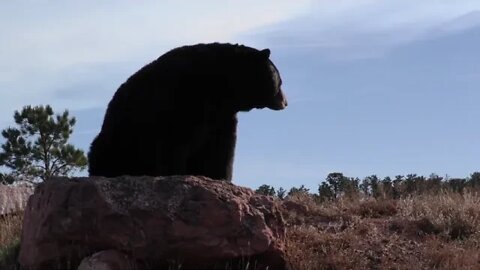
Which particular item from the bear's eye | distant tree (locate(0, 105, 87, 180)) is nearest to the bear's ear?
the bear's eye

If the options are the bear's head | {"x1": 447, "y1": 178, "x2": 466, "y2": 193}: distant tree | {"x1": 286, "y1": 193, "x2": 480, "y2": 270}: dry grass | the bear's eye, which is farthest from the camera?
{"x1": 447, "y1": 178, "x2": 466, "y2": 193}: distant tree

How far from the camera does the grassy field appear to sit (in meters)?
6.96

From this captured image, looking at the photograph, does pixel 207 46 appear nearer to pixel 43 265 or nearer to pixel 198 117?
pixel 198 117

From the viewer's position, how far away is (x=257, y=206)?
22.2 feet

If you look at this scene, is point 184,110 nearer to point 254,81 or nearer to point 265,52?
point 254,81

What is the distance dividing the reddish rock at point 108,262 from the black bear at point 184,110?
56.2 inches

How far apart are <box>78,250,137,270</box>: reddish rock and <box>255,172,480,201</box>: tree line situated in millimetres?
4192

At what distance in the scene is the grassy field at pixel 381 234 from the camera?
274 inches

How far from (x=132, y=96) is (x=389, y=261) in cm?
247

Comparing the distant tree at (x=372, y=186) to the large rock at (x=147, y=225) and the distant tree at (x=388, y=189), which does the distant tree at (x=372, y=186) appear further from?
the large rock at (x=147, y=225)

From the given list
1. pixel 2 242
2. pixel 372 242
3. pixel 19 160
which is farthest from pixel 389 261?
pixel 19 160

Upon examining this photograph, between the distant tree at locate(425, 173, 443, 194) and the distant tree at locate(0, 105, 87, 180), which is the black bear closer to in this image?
the distant tree at locate(425, 173, 443, 194)

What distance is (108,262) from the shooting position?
20.0ft

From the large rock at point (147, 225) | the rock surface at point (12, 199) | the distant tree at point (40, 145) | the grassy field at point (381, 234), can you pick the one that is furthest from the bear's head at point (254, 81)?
the distant tree at point (40, 145)
